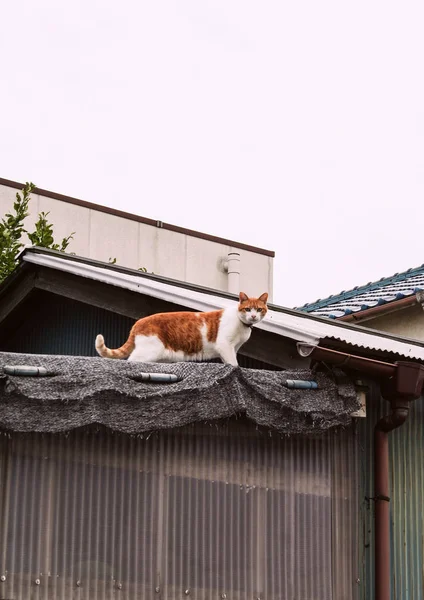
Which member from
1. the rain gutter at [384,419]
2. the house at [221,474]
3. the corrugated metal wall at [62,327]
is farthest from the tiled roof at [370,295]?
the rain gutter at [384,419]

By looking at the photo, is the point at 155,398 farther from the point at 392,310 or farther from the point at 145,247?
the point at 145,247

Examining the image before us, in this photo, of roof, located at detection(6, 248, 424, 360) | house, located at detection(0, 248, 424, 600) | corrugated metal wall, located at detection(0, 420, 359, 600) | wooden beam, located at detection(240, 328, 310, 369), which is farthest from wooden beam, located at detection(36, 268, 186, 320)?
corrugated metal wall, located at detection(0, 420, 359, 600)

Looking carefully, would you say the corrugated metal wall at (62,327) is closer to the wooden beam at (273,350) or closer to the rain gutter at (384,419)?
the wooden beam at (273,350)

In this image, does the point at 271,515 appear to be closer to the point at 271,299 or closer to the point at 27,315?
the point at 27,315

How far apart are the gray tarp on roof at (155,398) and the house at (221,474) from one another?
0.4 inches

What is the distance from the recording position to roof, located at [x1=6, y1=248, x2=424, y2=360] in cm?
820

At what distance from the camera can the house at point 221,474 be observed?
7.23 m

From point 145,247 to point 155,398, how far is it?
1478 centimetres

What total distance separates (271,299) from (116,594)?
58.0ft

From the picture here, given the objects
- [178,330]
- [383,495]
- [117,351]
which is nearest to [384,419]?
[383,495]

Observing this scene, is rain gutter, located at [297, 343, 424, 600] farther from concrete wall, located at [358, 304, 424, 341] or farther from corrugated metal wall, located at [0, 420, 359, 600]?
concrete wall, located at [358, 304, 424, 341]

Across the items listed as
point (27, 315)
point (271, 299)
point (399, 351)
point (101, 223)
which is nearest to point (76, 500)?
point (399, 351)

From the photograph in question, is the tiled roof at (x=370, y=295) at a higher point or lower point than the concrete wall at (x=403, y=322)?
higher

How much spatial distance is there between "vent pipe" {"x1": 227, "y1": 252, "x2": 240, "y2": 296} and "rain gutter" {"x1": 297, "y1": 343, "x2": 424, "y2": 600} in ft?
48.8
